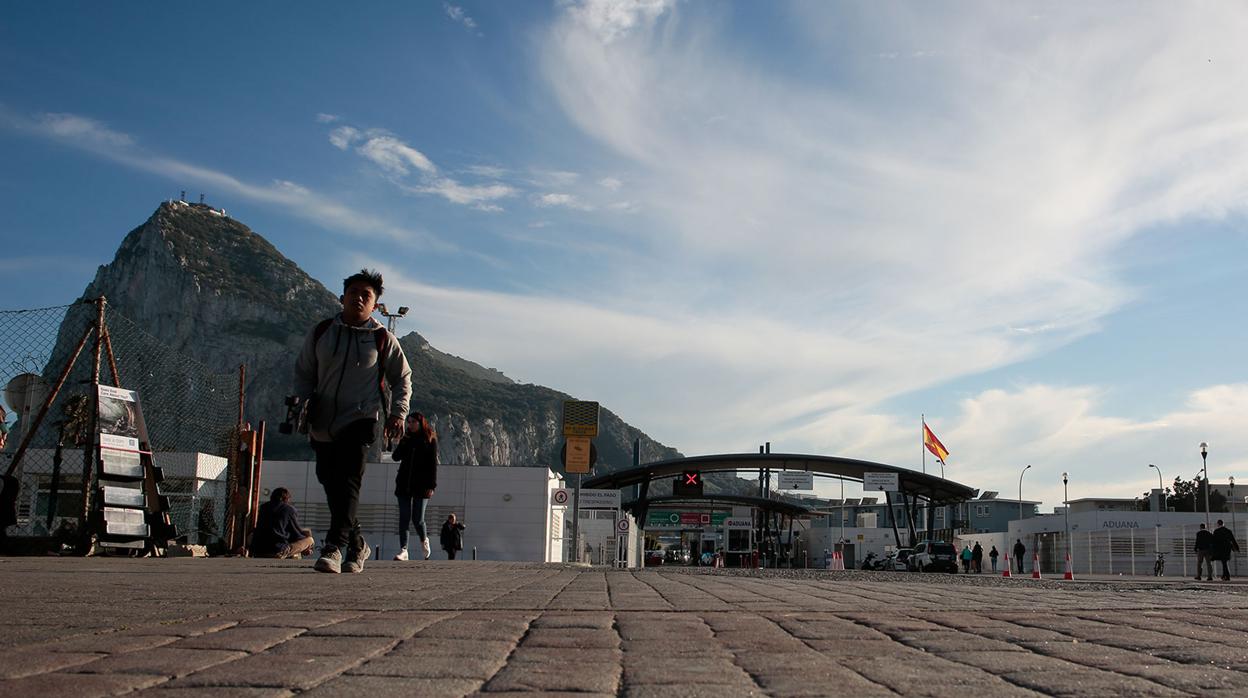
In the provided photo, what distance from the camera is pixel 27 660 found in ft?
8.80

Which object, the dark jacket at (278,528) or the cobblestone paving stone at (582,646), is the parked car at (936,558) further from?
the cobblestone paving stone at (582,646)

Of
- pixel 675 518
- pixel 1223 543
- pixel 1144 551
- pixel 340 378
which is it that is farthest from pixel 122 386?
pixel 675 518

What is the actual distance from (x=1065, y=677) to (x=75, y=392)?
15.8 m

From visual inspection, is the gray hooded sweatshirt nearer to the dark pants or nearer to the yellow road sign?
the dark pants

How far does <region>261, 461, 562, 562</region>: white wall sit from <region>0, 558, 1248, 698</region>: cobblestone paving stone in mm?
34926

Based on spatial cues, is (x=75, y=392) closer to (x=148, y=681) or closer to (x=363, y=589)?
(x=363, y=589)

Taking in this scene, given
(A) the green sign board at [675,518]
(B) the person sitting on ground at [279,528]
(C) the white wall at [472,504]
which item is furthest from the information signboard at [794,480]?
(B) the person sitting on ground at [279,528]

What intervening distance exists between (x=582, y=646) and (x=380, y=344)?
166 inches

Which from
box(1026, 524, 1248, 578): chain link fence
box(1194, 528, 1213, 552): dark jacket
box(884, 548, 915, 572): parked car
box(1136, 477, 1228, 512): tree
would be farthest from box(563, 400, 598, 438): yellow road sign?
box(1136, 477, 1228, 512): tree

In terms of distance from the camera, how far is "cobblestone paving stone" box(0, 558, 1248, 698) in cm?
250

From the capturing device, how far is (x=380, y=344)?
710 centimetres

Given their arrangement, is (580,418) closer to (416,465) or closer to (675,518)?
(416,465)

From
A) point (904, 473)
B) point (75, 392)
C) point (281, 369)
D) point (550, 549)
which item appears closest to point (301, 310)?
point (281, 369)

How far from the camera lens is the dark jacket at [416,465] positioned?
1254cm
